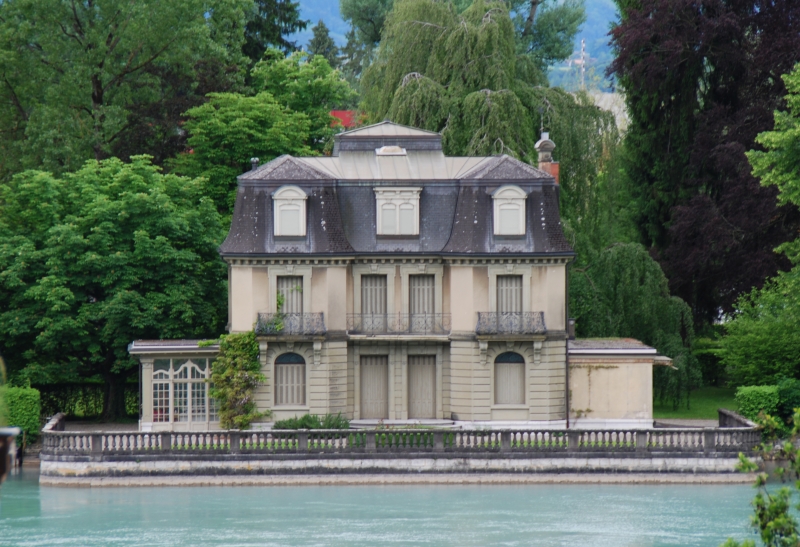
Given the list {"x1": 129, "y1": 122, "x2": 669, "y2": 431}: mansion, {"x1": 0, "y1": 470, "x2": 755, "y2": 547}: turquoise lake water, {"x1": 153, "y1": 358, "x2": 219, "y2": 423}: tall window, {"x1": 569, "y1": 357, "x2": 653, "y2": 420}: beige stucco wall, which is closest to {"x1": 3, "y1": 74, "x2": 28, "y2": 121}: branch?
{"x1": 129, "y1": 122, "x2": 669, "y2": 431}: mansion

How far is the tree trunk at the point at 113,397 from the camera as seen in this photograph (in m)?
43.8

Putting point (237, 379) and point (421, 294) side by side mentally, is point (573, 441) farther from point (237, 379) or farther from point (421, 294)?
point (237, 379)

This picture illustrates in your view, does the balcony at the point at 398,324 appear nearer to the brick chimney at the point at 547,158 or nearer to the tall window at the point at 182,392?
the tall window at the point at 182,392

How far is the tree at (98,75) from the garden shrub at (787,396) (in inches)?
1031

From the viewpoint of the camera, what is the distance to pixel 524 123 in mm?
48219

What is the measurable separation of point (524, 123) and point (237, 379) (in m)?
15.0

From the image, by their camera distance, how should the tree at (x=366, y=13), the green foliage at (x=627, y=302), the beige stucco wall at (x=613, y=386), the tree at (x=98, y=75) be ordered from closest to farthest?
the beige stucco wall at (x=613, y=386), the green foliage at (x=627, y=302), the tree at (x=98, y=75), the tree at (x=366, y=13)

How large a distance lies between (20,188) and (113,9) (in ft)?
50.9

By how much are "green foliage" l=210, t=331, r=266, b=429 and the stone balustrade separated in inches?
52.5

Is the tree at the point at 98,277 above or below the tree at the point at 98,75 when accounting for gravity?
below

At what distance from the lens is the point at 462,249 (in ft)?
131

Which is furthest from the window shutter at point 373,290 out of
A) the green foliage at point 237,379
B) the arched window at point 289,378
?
the green foliage at point 237,379

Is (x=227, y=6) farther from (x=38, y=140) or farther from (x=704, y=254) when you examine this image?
(x=704, y=254)

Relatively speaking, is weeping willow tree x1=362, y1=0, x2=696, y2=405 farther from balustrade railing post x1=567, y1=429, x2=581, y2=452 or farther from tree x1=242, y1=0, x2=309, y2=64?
tree x1=242, y1=0, x2=309, y2=64
